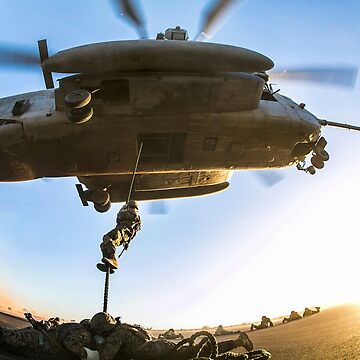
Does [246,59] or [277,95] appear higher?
[277,95]

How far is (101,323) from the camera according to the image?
3625 mm

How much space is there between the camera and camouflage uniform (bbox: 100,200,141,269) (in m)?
6.25

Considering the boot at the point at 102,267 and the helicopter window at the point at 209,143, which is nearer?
the boot at the point at 102,267

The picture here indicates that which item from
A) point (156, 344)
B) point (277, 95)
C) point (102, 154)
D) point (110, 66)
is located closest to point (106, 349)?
point (156, 344)

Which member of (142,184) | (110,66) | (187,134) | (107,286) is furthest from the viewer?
(142,184)

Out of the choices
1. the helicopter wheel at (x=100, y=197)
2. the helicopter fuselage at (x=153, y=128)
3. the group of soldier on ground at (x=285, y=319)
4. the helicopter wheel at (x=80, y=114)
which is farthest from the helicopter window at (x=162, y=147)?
the group of soldier on ground at (x=285, y=319)

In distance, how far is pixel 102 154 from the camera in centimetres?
898

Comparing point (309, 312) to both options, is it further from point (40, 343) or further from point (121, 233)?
point (40, 343)

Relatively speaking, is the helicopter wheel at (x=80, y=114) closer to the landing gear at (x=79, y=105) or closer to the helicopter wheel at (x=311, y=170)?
the landing gear at (x=79, y=105)

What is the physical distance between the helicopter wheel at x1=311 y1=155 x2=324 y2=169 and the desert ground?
Answer: 4866mm

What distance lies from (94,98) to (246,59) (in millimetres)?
2809

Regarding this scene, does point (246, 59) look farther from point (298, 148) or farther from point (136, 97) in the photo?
point (298, 148)

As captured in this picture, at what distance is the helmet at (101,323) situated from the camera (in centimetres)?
360

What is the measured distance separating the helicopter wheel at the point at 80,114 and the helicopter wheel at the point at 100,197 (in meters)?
3.27
